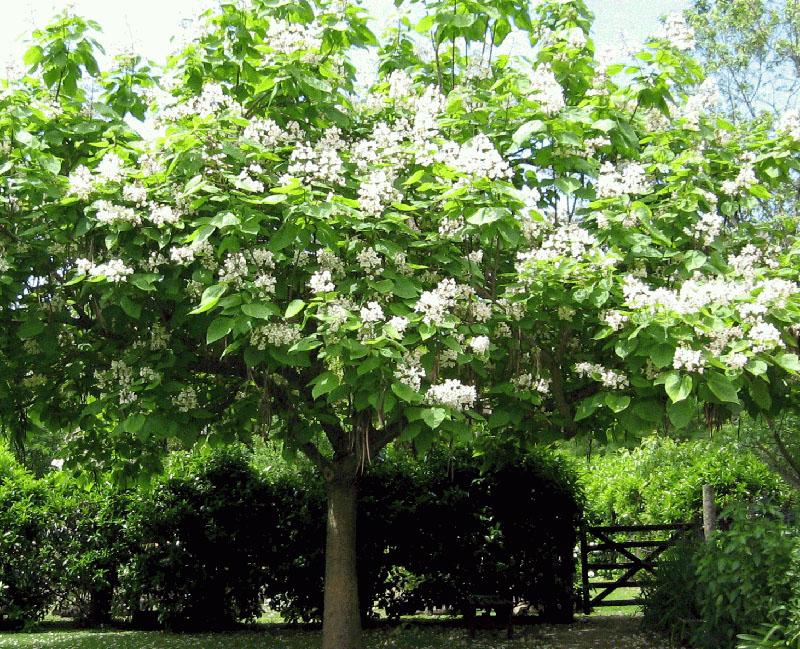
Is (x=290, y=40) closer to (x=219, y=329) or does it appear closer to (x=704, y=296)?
(x=219, y=329)

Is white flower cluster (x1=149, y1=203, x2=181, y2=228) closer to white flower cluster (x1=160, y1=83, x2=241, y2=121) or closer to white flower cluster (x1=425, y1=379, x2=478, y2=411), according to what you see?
white flower cluster (x1=160, y1=83, x2=241, y2=121)

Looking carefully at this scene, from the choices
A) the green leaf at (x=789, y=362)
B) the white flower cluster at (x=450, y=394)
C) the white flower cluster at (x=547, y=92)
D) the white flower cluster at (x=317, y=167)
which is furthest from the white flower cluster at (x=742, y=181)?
the white flower cluster at (x=317, y=167)

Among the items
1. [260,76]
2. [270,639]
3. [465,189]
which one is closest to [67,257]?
[260,76]

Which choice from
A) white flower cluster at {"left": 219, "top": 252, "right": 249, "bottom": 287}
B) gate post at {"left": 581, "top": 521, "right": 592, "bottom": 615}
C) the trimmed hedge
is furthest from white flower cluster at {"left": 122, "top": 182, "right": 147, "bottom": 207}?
gate post at {"left": 581, "top": 521, "right": 592, "bottom": 615}

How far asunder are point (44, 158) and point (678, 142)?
4.00m

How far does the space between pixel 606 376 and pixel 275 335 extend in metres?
1.85

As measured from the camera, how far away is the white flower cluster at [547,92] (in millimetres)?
5227

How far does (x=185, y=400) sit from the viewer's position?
5.69 meters

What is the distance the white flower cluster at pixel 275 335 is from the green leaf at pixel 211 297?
35 centimetres

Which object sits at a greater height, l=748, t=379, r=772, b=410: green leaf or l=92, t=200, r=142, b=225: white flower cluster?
l=92, t=200, r=142, b=225: white flower cluster

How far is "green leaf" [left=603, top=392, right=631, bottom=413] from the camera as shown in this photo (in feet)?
16.0

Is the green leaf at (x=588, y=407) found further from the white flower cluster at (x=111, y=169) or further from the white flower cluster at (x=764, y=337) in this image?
the white flower cluster at (x=111, y=169)

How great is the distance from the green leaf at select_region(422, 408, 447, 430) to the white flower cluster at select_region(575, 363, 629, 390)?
106 centimetres

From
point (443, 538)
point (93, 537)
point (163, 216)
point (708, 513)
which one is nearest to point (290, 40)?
point (163, 216)
